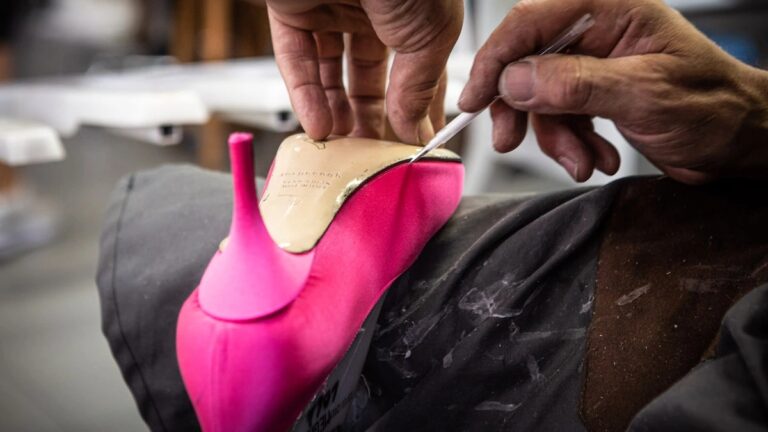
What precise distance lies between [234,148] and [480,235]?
21cm

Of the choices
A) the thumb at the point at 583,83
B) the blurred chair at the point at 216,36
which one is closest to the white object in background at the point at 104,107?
the blurred chair at the point at 216,36

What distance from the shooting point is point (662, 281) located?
363 millimetres

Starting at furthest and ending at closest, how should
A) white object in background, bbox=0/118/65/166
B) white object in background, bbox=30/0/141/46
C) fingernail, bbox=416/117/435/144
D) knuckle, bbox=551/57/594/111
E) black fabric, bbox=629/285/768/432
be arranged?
1. white object in background, bbox=30/0/141/46
2. white object in background, bbox=0/118/65/166
3. fingernail, bbox=416/117/435/144
4. knuckle, bbox=551/57/594/111
5. black fabric, bbox=629/285/768/432

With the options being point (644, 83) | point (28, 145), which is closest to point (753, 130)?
point (644, 83)

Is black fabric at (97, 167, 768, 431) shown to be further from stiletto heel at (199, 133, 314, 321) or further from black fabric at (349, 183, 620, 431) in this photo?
stiletto heel at (199, 133, 314, 321)

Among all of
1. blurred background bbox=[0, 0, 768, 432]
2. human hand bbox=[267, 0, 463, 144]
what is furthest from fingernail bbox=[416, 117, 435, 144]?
blurred background bbox=[0, 0, 768, 432]

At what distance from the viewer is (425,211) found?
45cm

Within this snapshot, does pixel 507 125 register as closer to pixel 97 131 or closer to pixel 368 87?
pixel 368 87

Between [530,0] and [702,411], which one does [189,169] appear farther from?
[702,411]

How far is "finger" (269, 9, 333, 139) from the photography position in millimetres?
461

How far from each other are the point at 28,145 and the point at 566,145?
27.2 inches

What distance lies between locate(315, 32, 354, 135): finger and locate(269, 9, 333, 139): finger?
17 mm

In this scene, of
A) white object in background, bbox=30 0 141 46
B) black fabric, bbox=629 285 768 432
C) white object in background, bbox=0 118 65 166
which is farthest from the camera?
white object in background, bbox=30 0 141 46

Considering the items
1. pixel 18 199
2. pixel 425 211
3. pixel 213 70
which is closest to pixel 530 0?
pixel 425 211
